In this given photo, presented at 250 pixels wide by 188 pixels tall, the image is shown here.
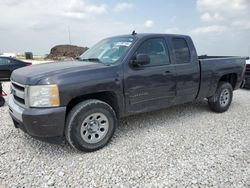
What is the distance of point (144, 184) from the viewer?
288 cm

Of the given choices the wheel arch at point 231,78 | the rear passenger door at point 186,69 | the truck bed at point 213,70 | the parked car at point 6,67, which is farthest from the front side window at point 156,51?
the parked car at point 6,67

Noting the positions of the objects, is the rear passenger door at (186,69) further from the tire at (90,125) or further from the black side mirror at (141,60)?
the tire at (90,125)

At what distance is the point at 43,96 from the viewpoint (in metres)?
3.21

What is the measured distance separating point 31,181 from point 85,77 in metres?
1.58

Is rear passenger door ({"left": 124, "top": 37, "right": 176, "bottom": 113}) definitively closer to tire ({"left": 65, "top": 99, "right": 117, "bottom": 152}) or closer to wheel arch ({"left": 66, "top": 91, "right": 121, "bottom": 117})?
wheel arch ({"left": 66, "top": 91, "right": 121, "bottom": 117})

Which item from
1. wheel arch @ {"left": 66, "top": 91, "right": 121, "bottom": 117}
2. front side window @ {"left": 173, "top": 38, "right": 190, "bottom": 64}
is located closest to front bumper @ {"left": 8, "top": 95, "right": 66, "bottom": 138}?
wheel arch @ {"left": 66, "top": 91, "right": 121, "bottom": 117}

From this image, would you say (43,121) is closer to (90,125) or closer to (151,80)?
(90,125)

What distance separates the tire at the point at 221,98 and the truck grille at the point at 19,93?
424 centimetres

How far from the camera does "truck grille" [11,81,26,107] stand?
11.3 ft

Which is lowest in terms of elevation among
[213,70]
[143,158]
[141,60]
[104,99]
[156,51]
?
[143,158]

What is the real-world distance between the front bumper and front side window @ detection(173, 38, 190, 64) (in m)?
2.63

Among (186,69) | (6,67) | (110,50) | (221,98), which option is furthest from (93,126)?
(6,67)

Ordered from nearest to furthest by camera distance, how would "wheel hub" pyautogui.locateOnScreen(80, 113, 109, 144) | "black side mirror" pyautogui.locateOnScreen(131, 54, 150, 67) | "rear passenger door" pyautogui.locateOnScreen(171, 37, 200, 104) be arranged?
"wheel hub" pyautogui.locateOnScreen(80, 113, 109, 144)
"black side mirror" pyautogui.locateOnScreen(131, 54, 150, 67)
"rear passenger door" pyautogui.locateOnScreen(171, 37, 200, 104)

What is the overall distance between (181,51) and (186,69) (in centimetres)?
41
